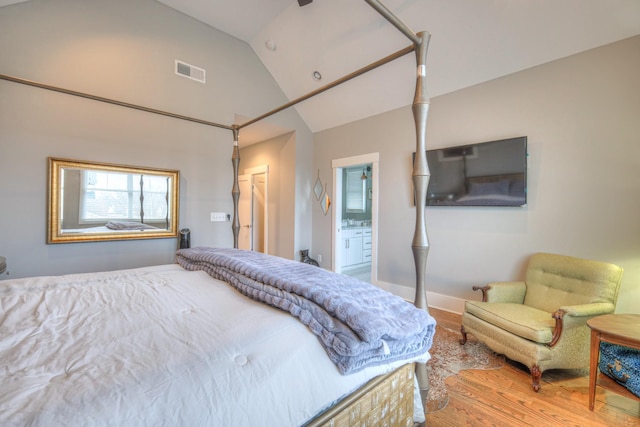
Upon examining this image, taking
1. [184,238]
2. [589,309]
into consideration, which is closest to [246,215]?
[184,238]

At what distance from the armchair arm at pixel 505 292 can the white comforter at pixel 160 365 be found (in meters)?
2.04

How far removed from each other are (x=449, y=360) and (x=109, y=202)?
3.67m

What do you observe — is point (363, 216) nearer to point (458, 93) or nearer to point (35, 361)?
point (458, 93)

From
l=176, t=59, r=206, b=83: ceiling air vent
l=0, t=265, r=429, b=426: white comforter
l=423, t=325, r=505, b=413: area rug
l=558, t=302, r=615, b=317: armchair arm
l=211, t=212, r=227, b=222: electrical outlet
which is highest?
l=176, t=59, r=206, b=83: ceiling air vent

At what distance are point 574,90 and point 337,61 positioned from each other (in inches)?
103

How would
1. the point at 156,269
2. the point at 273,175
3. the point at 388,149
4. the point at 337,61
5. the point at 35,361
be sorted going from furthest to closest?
the point at 273,175 → the point at 388,149 → the point at 337,61 → the point at 156,269 → the point at 35,361

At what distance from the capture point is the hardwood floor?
64.7 inches

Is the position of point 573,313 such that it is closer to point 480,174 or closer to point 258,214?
point 480,174

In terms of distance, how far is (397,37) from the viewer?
10.1ft

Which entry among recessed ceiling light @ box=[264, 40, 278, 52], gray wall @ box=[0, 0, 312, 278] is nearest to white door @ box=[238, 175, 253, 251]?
gray wall @ box=[0, 0, 312, 278]

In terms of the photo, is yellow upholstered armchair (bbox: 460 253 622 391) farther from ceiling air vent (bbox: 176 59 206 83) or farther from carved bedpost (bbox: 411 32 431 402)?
ceiling air vent (bbox: 176 59 206 83)

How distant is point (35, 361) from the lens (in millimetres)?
773

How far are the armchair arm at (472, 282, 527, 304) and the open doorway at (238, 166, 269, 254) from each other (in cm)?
405

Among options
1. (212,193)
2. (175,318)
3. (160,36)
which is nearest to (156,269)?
(175,318)
